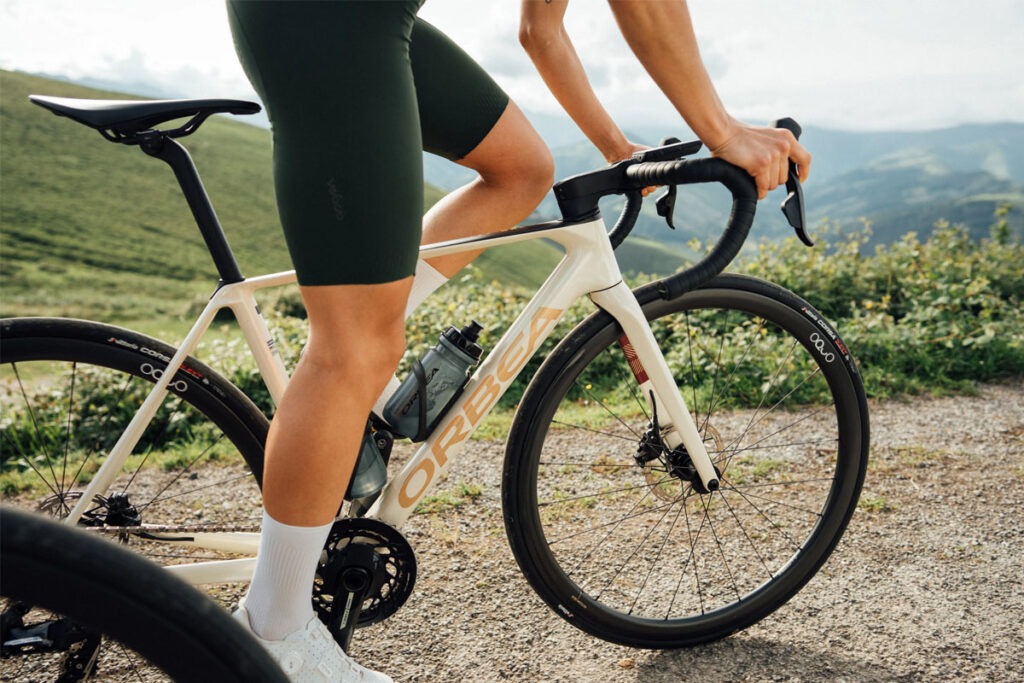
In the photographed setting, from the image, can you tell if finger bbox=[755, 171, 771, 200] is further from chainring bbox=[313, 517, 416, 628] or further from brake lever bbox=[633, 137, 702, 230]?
chainring bbox=[313, 517, 416, 628]

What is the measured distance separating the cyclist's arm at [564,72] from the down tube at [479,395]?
37 centimetres

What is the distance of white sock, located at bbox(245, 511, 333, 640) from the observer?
144cm

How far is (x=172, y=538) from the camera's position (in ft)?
5.93

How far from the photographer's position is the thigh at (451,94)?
1.72 meters

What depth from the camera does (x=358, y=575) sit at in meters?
1.72

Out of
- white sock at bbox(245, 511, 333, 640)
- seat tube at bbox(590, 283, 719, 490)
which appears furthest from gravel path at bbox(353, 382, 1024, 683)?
white sock at bbox(245, 511, 333, 640)

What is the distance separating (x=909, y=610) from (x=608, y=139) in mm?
1631

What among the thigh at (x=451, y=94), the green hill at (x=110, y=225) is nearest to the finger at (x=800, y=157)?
the thigh at (x=451, y=94)

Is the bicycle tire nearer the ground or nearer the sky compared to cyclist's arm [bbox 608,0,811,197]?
nearer the ground

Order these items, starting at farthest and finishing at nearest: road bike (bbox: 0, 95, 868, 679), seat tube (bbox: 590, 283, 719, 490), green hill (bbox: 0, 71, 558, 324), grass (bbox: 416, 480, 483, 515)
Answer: green hill (bbox: 0, 71, 558, 324), grass (bbox: 416, 480, 483, 515), seat tube (bbox: 590, 283, 719, 490), road bike (bbox: 0, 95, 868, 679)

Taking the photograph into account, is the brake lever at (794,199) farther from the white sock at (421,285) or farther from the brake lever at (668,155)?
the white sock at (421,285)

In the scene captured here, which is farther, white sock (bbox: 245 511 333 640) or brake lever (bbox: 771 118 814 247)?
brake lever (bbox: 771 118 814 247)

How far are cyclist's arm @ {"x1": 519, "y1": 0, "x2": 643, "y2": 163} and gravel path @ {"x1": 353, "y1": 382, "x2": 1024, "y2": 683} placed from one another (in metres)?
1.34

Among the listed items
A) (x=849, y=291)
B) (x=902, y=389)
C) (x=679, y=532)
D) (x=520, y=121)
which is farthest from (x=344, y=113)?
(x=849, y=291)
